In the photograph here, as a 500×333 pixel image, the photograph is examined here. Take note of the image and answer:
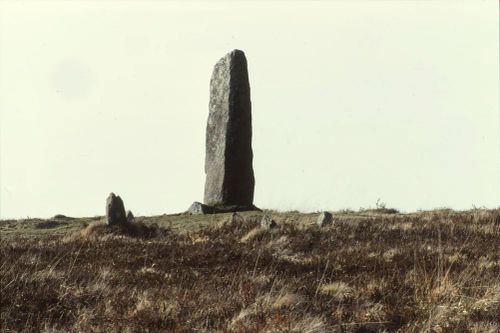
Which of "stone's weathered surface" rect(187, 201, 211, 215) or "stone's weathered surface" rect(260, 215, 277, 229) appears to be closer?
"stone's weathered surface" rect(260, 215, 277, 229)

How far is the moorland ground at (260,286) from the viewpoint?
549cm

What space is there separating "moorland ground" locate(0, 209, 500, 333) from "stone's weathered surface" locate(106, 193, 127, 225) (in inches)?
154

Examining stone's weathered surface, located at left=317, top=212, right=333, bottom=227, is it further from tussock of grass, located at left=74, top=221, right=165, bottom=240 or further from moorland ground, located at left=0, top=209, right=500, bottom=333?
tussock of grass, located at left=74, top=221, right=165, bottom=240

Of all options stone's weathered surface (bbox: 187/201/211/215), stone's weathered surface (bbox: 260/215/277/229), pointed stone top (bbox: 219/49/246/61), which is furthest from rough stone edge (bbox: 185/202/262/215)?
pointed stone top (bbox: 219/49/246/61)

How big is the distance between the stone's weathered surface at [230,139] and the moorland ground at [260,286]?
9017 mm

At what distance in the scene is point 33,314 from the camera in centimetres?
568

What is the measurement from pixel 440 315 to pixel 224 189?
1673 centimetres

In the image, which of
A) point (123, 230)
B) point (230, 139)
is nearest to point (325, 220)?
point (123, 230)

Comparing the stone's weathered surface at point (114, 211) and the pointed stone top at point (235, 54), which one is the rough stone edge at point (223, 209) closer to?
the stone's weathered surface at point (114, 211)

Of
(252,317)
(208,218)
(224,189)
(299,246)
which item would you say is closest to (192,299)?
(252,317)

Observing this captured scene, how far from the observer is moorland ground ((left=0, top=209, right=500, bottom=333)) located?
18.0 ft

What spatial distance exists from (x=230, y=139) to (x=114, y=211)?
6.33 meters

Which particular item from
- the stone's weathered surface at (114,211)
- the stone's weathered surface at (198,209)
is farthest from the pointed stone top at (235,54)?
the stone's weathered surface at (114,211)

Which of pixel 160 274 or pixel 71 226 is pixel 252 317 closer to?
pixel 160 274
